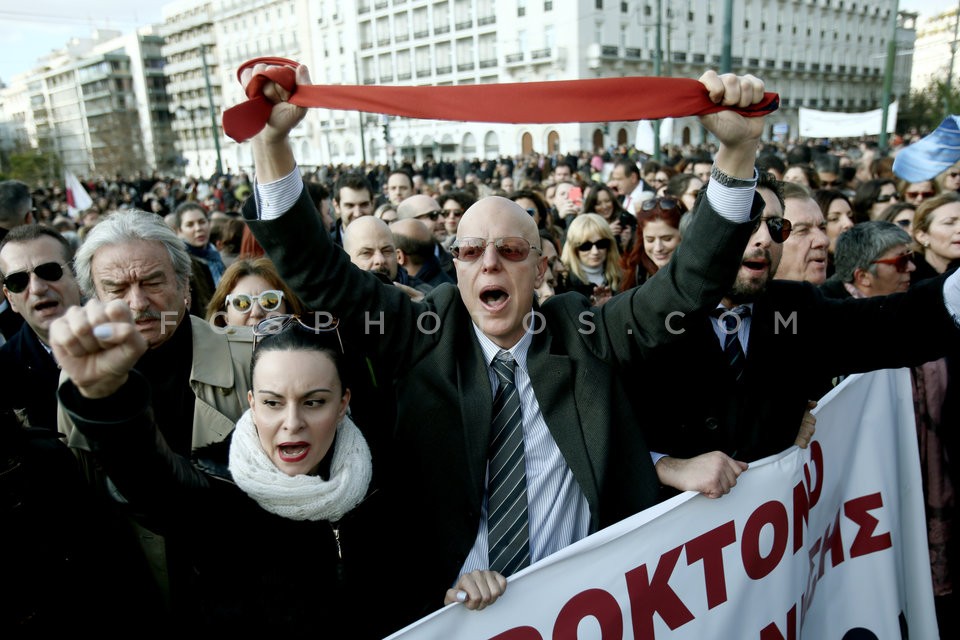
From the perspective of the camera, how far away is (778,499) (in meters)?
2.25

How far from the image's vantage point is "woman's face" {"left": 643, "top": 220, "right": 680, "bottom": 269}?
429 centimetres

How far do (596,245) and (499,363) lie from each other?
3.06m

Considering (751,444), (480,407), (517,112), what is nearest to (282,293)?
(480,407)

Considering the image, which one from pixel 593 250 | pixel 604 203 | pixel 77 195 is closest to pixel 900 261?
pixel 593 250

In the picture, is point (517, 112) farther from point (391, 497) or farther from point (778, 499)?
point (778, 499)

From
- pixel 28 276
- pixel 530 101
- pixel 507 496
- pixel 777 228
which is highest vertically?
pixel 530 101

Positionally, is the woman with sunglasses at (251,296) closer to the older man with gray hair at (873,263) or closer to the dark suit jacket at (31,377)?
the dark suit jacket at (31,377)

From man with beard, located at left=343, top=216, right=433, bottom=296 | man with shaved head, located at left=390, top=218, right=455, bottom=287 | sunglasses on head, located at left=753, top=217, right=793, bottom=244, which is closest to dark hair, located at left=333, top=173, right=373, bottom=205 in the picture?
man with shaved head, located at left=390, top=218, right=455, bottom=287

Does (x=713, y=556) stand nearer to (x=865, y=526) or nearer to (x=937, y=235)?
(x=865, y=526)

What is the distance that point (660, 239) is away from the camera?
431 cm

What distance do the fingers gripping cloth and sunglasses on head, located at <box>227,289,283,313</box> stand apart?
1.23 m

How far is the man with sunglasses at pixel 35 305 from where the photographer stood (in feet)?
8.56

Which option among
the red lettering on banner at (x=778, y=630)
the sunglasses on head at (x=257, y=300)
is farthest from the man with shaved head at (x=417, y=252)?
the red lettering on banner at (x=778, y=630)

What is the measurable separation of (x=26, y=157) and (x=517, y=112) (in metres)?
67.5
